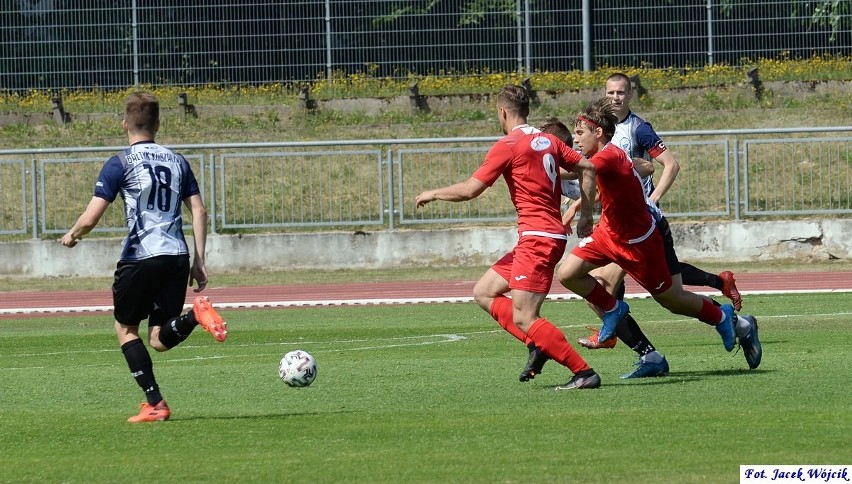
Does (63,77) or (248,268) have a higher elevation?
(63,77)

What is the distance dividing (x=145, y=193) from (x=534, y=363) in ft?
8.49

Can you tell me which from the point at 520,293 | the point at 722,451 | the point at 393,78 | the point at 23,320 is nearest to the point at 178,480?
the point at 722,451

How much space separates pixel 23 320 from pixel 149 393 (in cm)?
873

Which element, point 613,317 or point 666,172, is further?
point 666,172

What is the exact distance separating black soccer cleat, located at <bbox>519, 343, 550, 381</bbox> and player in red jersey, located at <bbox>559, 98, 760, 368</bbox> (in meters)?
0.80

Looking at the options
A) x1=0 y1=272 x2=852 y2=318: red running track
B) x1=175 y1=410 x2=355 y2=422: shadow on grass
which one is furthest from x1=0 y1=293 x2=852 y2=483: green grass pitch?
x1=0 y1=272 x2=852 y2=318: red running track

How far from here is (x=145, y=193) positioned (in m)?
7.33

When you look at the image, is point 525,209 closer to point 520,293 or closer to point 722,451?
point 520,293

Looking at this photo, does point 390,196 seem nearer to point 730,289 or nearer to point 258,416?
point 730,289

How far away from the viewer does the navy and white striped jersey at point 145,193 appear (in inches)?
287

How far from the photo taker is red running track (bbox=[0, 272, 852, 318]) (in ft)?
54.5

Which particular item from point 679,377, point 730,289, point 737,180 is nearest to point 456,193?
point 679,377

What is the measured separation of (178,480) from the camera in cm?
576

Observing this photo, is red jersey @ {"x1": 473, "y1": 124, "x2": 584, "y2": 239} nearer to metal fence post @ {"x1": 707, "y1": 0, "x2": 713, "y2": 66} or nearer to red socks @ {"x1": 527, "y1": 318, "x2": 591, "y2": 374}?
red socks @ {"x1": 527, "y1": 318, "x2": 591, "y2": 374}
